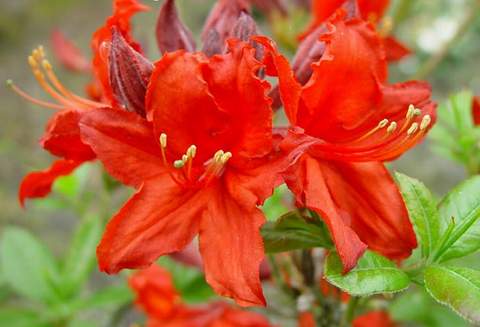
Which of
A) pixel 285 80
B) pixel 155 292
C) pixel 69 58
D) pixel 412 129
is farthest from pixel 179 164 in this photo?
pixel 69 58

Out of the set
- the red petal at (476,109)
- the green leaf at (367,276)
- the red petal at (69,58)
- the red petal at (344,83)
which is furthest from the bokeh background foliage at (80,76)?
the green leaf at (367,276)

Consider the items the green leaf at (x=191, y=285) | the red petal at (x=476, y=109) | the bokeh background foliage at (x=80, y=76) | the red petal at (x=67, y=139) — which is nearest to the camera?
the red petal at (x=67, y=139)

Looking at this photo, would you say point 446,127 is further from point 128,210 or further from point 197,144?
point 128,210

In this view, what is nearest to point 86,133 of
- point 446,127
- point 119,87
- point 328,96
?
point 119,87

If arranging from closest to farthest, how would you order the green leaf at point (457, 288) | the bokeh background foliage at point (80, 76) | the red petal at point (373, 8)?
the green leaf at point (457, 288) < the red petal at point (373, 8) < the bokeh background foliage at point (80, 76)

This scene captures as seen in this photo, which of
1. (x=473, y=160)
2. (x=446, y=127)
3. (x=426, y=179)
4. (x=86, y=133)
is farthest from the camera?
(x=426, y=179)

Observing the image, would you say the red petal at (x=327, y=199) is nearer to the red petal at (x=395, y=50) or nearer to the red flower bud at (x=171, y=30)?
the red flower bud at (x=171, y=30)

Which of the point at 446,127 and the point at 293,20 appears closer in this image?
the point at 446,127
